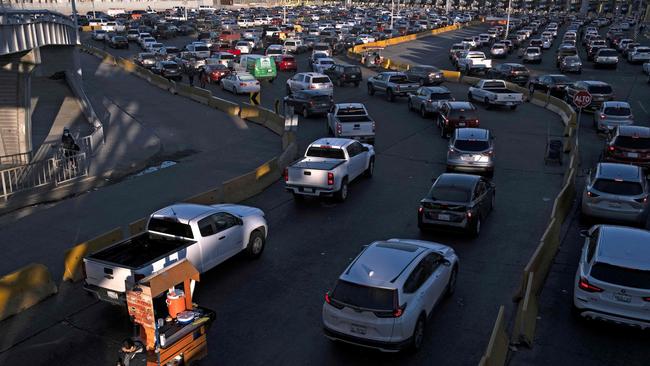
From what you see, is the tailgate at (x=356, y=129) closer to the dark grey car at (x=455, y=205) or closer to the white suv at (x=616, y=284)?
the dark grey car at (x=455, y=205)

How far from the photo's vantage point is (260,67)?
4181 cm

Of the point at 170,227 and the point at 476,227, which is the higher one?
the point at 170,227

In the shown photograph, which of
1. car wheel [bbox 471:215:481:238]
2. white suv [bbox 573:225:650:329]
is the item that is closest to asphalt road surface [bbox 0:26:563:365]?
car wheel [bbox 471:215:481:238]

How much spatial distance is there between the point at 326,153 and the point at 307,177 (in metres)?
1.55

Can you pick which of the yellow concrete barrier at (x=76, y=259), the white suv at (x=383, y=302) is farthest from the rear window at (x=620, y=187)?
the yellow concrete barrier at (x=76, y=259)

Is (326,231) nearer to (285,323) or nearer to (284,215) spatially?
(284,215)

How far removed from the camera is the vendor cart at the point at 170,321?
852 cm

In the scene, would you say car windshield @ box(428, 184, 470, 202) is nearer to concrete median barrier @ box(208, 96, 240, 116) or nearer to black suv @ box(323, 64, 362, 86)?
concrete median barrier @ box(208, 96, 240, 116)

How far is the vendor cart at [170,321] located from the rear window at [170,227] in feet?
8.50

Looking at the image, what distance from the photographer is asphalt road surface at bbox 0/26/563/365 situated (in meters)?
9.81

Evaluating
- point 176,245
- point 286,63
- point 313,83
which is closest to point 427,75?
point 313,83

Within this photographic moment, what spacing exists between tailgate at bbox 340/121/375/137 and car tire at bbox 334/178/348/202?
6412mm

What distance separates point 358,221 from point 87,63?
4382 centimetres

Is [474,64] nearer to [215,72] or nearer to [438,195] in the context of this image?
[215,72]
